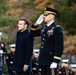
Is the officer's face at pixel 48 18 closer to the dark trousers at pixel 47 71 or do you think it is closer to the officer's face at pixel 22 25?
the officer's face at pixel 22 25

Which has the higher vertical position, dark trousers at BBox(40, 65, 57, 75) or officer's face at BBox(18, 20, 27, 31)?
officer's face at BBox(18, 20, 27, 31)

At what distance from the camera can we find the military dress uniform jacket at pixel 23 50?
34.6 ft

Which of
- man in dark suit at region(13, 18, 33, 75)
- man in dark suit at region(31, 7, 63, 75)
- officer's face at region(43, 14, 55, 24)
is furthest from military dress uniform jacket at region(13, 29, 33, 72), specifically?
officer's face at region(43, 14, 55, 24)

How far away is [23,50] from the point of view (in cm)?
1061

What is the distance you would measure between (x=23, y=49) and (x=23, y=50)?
2cm

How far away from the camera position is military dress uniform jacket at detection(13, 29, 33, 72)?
10.5 metres

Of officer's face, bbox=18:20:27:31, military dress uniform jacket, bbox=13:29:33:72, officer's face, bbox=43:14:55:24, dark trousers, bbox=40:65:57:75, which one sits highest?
officer's face, bbox=43:14:55:24

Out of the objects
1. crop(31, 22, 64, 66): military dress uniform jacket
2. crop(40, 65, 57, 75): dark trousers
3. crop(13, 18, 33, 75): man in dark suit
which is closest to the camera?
crop(40, 65, 57, 75): dark trousers

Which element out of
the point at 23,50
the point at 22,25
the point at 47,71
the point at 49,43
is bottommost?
the point at 47,71

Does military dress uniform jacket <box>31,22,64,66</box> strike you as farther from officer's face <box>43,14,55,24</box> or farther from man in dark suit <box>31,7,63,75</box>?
officer's face <box>43,14,55,24</box>

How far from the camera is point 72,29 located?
2461 cm

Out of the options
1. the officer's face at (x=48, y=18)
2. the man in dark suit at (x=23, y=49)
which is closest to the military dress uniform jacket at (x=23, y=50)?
the man in dark suit at (x=23, y=49)

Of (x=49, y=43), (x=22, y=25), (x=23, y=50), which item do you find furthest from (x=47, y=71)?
(x=22, y=25)

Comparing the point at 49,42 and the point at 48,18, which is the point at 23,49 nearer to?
the point at 49,42
